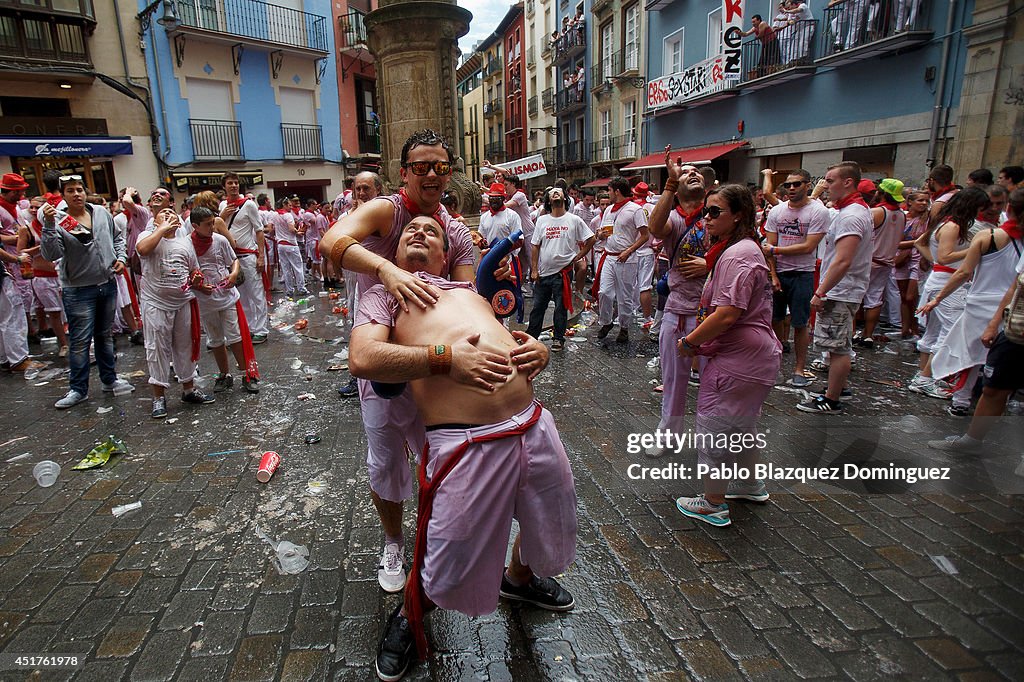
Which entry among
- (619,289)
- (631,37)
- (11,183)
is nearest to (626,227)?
(619,289)

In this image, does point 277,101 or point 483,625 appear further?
point 277,101

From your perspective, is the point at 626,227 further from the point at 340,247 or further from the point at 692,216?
the point at 340,247

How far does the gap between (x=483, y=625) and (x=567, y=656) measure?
16.1 inches

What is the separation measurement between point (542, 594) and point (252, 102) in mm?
24079

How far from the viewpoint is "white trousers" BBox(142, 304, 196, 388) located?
5324 millimetres

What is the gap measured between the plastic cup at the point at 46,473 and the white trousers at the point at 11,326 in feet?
12.0

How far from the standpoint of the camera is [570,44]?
31.5m

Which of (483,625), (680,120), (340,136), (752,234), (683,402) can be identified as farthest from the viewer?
(340,136)

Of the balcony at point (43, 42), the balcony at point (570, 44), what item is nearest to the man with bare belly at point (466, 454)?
the balcony at point (43, 42)

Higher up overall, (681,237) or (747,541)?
(681,237)

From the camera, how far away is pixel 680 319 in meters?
4.23

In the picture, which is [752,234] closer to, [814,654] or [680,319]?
[680,319]

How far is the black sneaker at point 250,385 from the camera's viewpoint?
5988mm

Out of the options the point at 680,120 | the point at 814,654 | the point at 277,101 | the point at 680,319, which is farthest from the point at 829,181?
the point at 277,101
